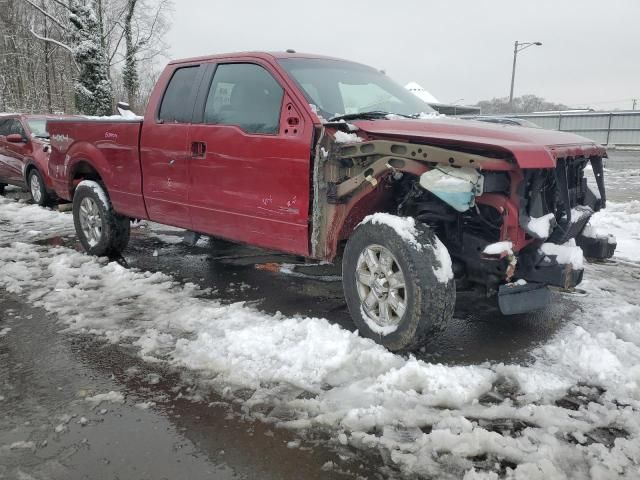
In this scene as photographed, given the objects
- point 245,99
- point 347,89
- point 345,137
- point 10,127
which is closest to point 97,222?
point 245,99

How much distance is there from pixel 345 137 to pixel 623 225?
5585mm

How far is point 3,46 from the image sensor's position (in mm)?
35375

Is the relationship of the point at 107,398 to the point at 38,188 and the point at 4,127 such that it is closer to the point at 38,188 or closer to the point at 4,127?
the point at 38,188

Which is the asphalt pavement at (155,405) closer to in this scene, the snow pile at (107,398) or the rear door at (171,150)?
the snow pile at (107,398)

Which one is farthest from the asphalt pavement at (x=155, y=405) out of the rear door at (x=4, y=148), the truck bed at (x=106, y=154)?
the rear door at (x=4, y=148)

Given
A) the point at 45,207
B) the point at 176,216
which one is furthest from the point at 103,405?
the point at 45,207

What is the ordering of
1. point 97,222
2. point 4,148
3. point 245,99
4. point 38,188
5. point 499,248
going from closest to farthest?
1. point 499,248
2. point 245,99
3. point 97,222
4. point 38,188
5. point 4,148

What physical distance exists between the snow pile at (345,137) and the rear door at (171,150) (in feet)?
5.37

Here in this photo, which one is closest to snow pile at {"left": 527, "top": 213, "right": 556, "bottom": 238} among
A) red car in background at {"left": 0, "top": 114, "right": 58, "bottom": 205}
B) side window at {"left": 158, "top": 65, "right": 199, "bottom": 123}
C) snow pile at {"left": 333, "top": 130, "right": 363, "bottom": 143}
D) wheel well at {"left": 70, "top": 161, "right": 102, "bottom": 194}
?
snow pile at {"left": 333, "top": 130, "right": 363, "bottom": 143}

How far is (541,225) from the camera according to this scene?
3.18 metres

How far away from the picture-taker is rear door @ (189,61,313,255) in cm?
390

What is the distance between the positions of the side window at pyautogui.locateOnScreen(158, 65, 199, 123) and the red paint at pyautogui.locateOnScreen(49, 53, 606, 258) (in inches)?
2.6

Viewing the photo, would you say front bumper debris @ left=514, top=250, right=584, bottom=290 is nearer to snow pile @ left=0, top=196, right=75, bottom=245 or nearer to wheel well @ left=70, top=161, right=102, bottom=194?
wheel well @ left=70, top=161, right=102, bottom=194

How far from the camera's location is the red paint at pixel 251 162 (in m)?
3.26
